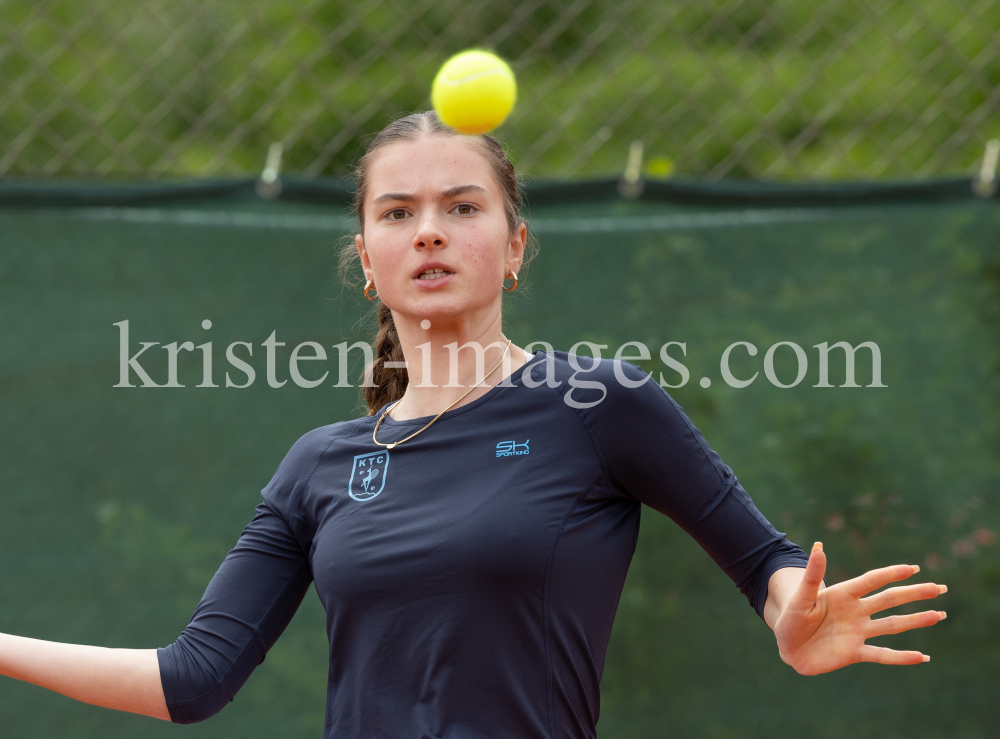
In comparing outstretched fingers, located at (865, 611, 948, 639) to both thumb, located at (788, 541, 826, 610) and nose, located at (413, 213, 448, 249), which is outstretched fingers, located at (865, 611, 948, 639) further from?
nose, located at (413, 213, 448, 249)

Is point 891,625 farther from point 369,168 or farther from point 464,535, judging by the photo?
point 369,168

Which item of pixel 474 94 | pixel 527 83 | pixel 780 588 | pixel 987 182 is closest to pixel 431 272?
pixel 474 94

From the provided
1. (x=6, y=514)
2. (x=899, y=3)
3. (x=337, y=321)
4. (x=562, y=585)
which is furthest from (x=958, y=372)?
(x=6, y=514)

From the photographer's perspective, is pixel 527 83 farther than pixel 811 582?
Yes

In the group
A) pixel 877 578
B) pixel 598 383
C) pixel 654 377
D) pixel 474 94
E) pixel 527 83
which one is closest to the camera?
pixel 877 578

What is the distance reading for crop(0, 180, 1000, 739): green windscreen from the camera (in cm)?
268

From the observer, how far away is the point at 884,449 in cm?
286

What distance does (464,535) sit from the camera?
139 cm

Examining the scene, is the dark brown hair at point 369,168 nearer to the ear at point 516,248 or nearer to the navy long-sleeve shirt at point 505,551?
the ear at point 516,248

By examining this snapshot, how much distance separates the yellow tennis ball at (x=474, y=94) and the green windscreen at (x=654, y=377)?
1.07 m

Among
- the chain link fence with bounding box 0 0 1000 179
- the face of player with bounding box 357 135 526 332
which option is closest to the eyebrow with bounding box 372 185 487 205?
the face of player with bounding box 357 135 526 332

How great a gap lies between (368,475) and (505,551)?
1.01ft

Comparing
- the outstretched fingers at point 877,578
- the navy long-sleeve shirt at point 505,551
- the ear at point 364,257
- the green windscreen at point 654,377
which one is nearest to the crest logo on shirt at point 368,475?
the navy long-sleeve shirt at point 505,551

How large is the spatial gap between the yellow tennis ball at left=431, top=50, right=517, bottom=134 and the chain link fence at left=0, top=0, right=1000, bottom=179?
2245 mm
